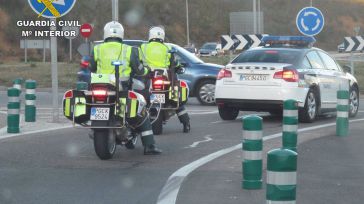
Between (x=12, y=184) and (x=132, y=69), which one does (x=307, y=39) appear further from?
(x=12, y=184)

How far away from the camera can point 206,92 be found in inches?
892

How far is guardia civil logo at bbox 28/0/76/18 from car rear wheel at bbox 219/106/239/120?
3.81 meters

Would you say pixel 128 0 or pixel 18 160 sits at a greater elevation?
pixel 128 0

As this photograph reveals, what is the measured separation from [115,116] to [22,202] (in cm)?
293

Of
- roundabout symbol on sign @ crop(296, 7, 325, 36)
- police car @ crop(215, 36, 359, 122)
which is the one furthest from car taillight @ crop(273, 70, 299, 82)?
roundabout symbol on sign @ crop(296, 7, 325, 36)

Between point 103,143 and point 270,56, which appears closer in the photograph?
point 103,143

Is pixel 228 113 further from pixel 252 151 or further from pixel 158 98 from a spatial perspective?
pixel 252 151

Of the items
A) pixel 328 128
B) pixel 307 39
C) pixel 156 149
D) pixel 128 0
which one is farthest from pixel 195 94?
pixel 128 0

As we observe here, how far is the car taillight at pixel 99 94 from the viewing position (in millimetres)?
11055

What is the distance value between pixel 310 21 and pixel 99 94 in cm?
1328

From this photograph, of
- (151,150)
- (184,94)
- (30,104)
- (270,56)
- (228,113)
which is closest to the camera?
(151,150)

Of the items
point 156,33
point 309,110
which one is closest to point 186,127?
point 156,33

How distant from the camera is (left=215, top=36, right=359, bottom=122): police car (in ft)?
54.4

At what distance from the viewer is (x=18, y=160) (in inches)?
448
